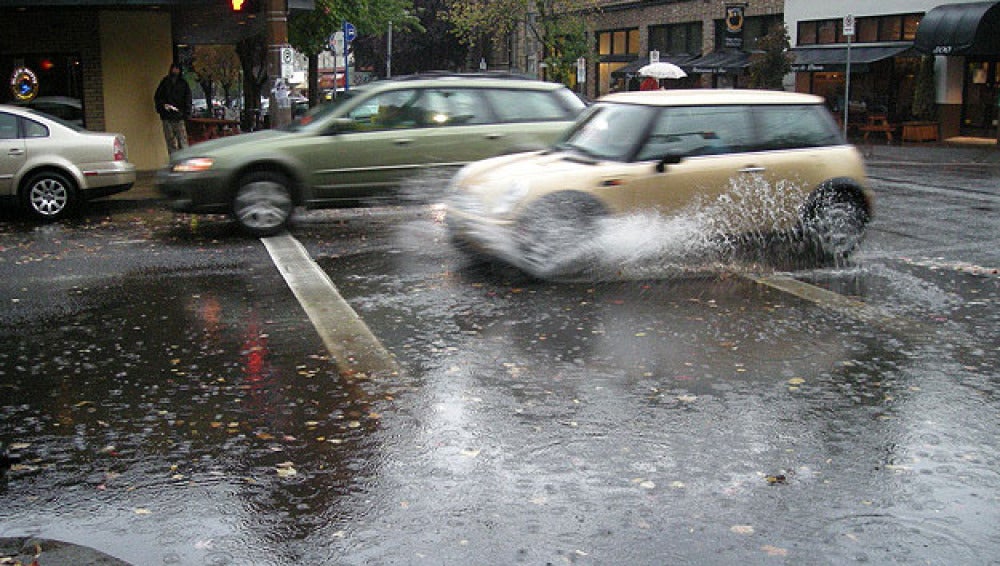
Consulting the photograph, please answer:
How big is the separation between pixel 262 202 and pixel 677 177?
5.05 m

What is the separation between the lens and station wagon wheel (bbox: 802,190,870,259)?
1030 cm

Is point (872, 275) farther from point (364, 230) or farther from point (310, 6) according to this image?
point (310, 6)

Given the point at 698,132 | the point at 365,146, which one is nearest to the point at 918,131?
the point at 365,146

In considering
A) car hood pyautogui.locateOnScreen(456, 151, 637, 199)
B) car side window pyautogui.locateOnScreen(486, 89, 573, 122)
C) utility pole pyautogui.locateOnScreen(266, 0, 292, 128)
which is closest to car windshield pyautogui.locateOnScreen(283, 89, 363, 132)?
car side window pyautogui.locateOnScreen(486, 89, 573, 122)

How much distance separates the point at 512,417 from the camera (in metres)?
5.86

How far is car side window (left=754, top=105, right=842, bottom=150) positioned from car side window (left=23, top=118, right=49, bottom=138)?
925cm

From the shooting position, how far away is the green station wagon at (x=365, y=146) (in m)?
12.1

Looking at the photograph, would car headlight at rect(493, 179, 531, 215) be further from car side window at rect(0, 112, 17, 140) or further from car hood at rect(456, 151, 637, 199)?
car side window at rect(0, 112, 17, 140)

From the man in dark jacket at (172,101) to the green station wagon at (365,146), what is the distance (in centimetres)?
724

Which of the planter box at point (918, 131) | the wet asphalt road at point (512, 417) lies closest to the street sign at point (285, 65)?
the wet asphalt road at point (512, 417)

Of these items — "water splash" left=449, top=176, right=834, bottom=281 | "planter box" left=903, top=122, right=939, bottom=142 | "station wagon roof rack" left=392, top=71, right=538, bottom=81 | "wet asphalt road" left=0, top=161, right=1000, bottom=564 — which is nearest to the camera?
"wet asphalt road" left=0, top=161, right=1000, bottom=564

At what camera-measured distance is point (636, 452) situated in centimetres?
533

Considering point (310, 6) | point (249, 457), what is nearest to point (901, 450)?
point (249, 457)

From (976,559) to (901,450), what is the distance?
1.22 metres
